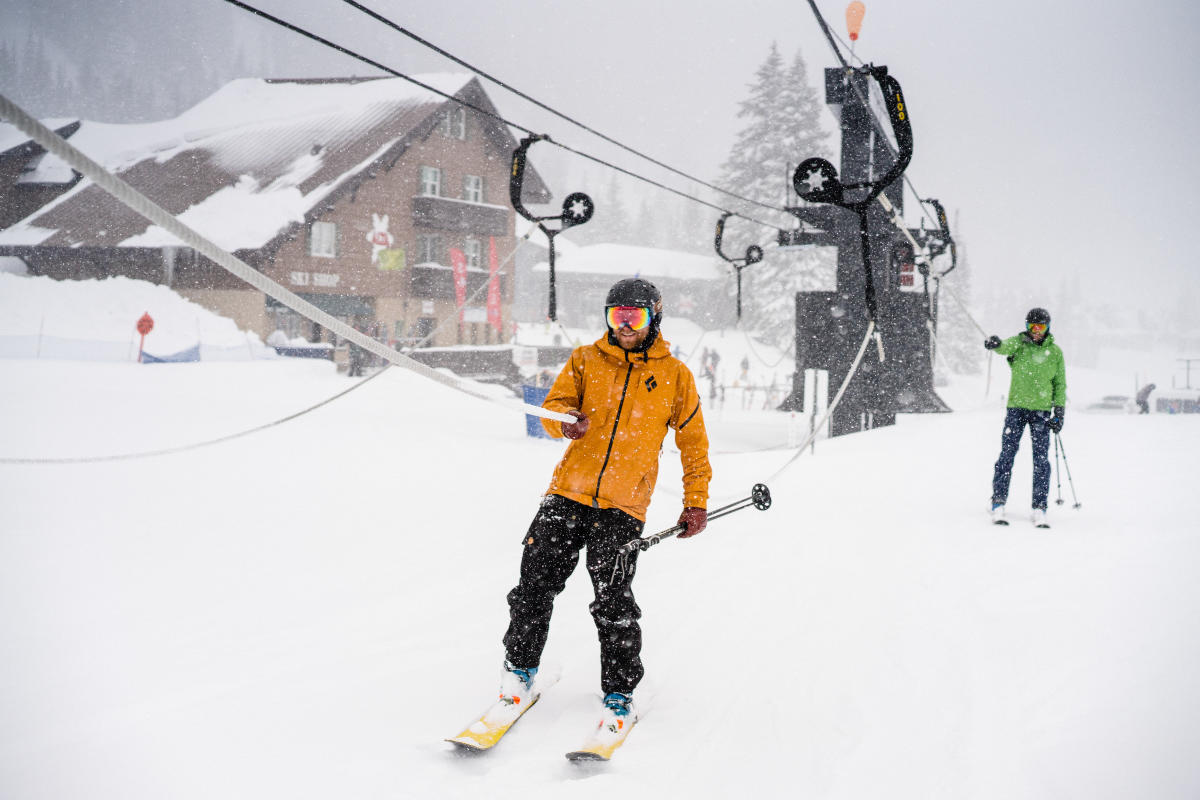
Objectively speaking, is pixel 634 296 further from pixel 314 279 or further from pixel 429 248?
pixel 429 248

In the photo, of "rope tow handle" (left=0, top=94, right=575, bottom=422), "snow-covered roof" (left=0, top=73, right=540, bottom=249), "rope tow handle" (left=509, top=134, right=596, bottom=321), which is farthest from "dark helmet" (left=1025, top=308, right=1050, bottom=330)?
"snow-covered roof" (left=0, top=73, right=540, bottom=249)

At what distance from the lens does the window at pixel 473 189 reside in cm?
3519

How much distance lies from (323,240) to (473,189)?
318 inches

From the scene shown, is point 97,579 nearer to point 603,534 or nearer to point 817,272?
point 603,534

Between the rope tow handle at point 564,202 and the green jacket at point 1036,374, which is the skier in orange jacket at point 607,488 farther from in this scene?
the green jacket at point 1036,374

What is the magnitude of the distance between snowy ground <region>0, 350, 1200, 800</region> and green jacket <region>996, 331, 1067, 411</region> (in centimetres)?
123

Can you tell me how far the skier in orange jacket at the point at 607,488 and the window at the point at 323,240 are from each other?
29.5m

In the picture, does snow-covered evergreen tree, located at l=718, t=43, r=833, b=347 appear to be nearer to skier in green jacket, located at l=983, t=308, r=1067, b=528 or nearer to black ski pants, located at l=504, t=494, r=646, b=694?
skier in green jacket, located at l=983, t=308, r=1067, b=528

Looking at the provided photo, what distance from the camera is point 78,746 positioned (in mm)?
3057

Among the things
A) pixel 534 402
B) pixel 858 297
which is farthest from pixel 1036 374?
pixel 534 402

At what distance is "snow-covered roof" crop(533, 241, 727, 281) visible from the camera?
59125 millimetres

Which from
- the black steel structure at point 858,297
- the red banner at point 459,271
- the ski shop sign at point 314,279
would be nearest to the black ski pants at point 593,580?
the black steel structure at point 858,297

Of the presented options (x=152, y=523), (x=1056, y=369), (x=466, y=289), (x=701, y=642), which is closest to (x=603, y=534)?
(x=701, y=642)

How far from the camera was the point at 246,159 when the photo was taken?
104ft
